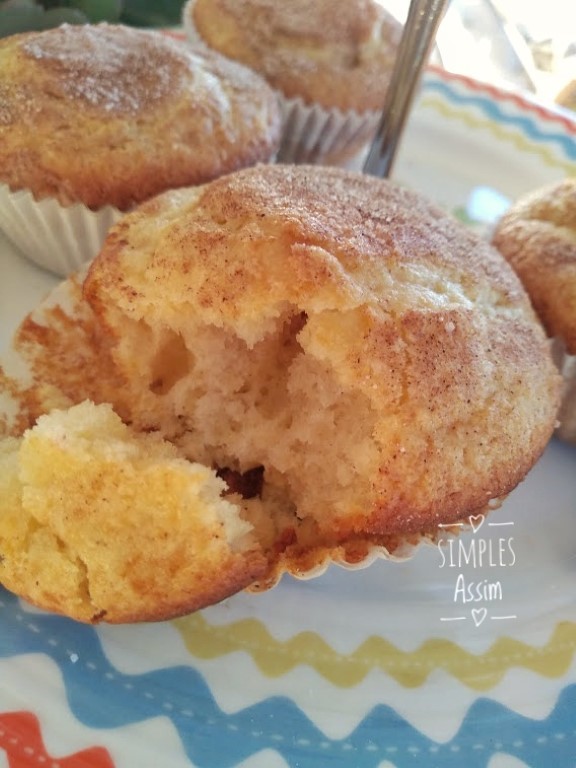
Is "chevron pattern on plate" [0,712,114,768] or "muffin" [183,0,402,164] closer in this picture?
"chevron pattern on plate" [0,712,114,768]

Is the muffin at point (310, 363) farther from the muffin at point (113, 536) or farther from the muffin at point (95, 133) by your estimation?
the muffin at point (95, 133)

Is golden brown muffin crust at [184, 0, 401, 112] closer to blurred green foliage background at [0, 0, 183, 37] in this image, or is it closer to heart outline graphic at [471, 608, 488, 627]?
blurred green foliage background at [0, 0, 183, 37]

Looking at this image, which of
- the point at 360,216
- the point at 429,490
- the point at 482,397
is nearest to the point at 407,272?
the point at 360,216

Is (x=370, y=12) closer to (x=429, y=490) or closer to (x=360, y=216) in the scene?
(x=360, y=216)

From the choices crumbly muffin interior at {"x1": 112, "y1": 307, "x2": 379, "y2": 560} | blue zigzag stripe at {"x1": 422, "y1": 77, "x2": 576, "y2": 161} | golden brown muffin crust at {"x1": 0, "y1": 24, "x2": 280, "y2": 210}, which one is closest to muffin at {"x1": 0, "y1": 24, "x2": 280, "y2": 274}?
golden brown muffin crust at {"x1": 0, "y1": 24, "x2": 280, "y2": 210}

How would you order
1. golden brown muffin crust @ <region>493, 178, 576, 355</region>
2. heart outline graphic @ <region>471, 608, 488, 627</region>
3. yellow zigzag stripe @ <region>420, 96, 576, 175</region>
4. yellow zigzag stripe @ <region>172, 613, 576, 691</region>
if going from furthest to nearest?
1. yellow zigzag stripe @ <region>420, 96, 576, 175</region>
2. golden brown muffin crust @ <region>493, 178, 576, 355</region>
3. heart outline graphic @ <region>471, 608, 488, 627</region>
4. yellow zigzag stripe @ <region>172, 613, 576, 691</region>

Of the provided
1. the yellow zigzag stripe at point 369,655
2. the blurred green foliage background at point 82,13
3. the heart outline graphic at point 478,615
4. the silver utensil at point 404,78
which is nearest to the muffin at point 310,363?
the yellow zigzag stripe at point 369,655
